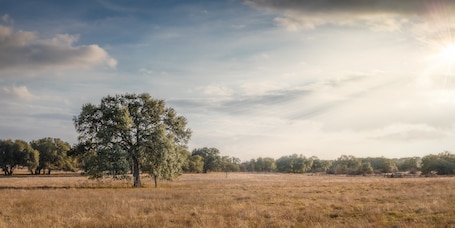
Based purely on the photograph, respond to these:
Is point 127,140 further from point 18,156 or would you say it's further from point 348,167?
point 348,167

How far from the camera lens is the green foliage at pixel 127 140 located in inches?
1945

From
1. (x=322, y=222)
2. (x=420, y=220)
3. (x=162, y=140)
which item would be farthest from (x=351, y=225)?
(x=162, y=140)

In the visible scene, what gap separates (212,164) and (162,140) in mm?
121460

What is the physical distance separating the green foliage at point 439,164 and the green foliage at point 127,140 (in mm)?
87528

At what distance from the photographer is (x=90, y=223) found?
684 inches

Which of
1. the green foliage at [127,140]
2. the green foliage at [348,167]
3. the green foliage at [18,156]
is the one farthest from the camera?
the green foliage at [348,167]

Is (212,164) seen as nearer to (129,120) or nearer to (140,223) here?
(129,120)

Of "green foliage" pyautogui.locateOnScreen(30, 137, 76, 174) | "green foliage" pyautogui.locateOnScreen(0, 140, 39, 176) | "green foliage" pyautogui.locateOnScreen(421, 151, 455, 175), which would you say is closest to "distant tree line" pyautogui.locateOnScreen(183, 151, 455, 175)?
"green foliage" pyautogui.locateOnScreen(421, 151, 455, 175)

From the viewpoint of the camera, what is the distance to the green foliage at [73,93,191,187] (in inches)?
1945

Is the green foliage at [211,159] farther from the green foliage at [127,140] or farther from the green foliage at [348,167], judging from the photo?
the green foliage at [127,140]

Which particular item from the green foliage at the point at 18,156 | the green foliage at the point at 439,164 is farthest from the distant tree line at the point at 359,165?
the green foliage at the point at 18,156

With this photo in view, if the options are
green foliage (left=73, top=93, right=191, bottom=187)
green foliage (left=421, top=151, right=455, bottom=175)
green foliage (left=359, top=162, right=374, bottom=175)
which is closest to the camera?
green foliage (left=73, top=93, right=191, bottom=187)

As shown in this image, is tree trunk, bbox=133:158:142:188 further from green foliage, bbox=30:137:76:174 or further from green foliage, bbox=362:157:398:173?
green foliage, bbox=362:157:398:173

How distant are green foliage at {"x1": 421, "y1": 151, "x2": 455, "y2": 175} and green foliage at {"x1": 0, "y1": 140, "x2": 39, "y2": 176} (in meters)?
118
